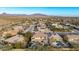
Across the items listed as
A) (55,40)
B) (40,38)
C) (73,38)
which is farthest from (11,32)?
(73,38)

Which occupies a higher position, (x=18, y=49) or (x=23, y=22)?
(x=23, y=22)

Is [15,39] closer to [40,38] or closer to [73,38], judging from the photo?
[40,38]

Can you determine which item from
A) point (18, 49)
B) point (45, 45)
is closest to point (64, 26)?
point (45, 45)

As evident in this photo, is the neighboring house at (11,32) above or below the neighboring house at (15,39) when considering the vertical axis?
above

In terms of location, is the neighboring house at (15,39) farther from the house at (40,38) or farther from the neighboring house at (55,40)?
the neighboring house at (55,40)

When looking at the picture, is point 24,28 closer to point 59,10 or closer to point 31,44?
point 31,44

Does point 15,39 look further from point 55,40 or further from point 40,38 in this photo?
point 55,40

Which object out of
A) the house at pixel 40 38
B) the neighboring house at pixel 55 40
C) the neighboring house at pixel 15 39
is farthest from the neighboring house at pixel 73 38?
the neighboring house at pixel 15 39
